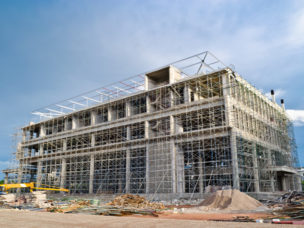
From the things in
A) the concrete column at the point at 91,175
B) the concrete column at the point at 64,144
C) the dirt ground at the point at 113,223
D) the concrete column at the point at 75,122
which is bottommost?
the dirt ground at the point at 113,223

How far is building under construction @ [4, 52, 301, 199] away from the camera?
28109 mm

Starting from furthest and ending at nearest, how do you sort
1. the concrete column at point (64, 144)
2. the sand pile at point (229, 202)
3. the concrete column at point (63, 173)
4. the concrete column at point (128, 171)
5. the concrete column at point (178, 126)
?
the concrete column at point (64, 144), the concrete column at point (63, 173), the concrete column at point (128, 171), the concrete column at point (178, 126), the sand pile at point (229, 202)

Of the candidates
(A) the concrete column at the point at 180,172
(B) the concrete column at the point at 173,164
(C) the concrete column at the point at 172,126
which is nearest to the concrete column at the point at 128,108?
(C) the concrete column at the point at 172,126

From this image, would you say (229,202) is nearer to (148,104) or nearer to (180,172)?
(180,172)

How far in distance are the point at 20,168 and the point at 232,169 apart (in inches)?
1393

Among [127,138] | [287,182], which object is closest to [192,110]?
[127,138]

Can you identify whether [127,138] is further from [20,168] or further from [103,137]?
[20,168]

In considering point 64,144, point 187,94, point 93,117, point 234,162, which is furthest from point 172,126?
point 64,144

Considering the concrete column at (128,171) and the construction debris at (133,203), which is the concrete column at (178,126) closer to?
the concrete column at (128,171)

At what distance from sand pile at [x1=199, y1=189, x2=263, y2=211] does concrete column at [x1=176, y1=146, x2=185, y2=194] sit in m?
9.65

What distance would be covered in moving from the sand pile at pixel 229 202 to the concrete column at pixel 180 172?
31.7ft

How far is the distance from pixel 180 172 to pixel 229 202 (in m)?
11.8

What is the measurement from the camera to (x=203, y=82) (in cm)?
3206

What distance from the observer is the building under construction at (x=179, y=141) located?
28.1 meters
